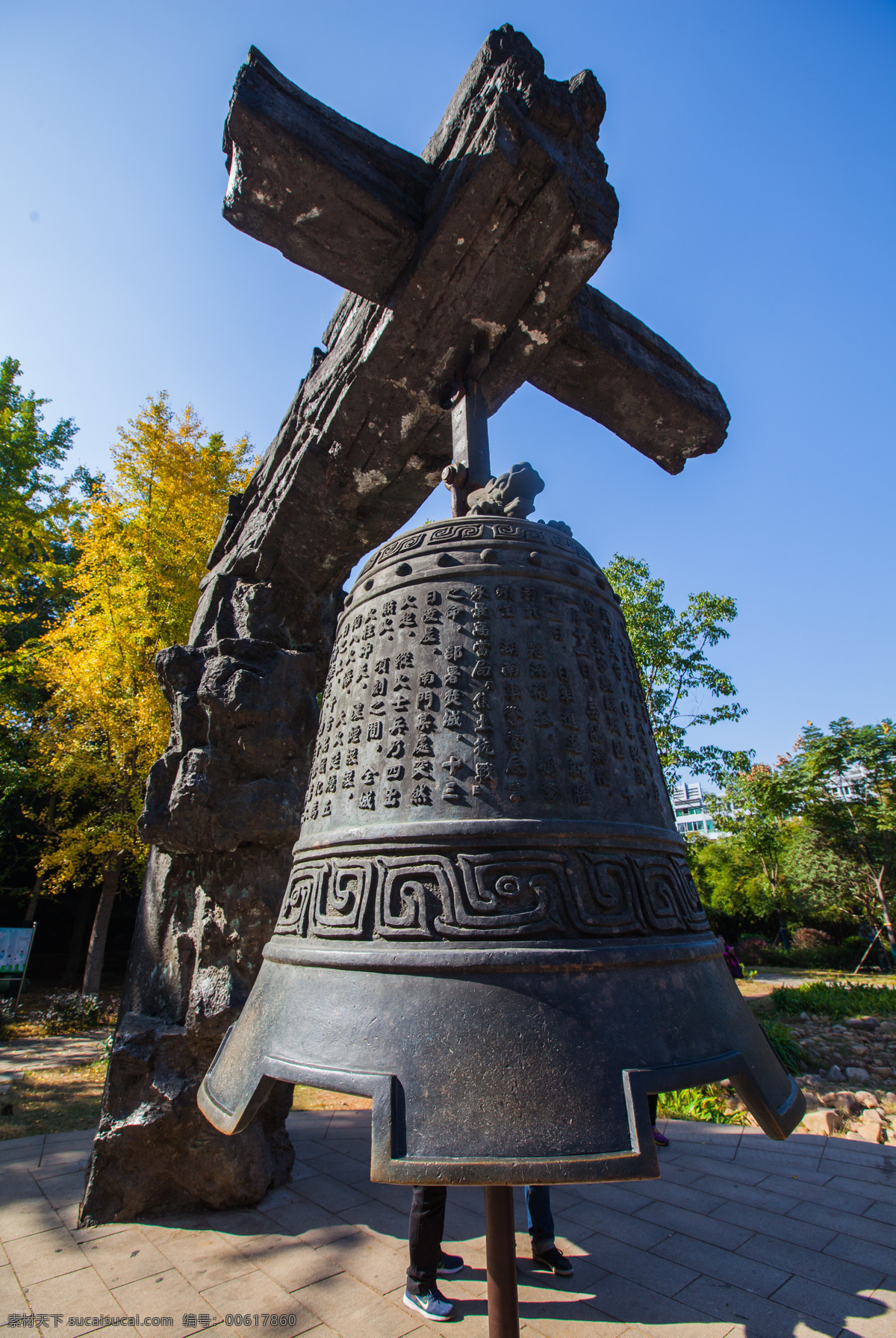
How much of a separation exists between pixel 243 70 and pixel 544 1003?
107 inches

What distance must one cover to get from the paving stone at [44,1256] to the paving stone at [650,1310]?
2345mm

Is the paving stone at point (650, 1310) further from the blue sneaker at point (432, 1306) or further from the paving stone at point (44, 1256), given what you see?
the paving stone at point (44, 1256)

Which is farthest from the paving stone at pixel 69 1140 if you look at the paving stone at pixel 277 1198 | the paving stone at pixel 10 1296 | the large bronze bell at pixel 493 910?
the large bronze bell at pixel 493 910

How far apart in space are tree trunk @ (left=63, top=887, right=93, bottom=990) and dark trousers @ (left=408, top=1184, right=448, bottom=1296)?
12.2 meters

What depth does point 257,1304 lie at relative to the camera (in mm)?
2617

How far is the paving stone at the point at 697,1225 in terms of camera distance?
10.2 ft

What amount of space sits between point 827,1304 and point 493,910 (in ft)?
9.24

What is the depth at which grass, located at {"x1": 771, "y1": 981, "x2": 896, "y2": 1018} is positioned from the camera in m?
8.88

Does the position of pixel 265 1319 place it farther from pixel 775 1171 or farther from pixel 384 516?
pixel 384 516

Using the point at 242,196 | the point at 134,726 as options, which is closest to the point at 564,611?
the point at 242,196

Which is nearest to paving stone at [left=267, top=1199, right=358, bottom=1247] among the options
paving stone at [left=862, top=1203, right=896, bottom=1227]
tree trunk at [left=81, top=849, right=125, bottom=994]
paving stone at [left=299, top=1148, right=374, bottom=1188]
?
paving stone at [left=299, top=1148, right=374, bottom=1188]

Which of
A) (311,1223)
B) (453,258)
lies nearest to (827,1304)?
(311,1223)

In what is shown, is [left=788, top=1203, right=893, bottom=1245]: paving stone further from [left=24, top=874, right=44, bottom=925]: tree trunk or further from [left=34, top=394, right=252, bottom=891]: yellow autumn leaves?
[left=24, top=874, right=44, bottom=925]: tree trunk

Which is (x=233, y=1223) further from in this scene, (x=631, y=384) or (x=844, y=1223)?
(x=631, y=384)
